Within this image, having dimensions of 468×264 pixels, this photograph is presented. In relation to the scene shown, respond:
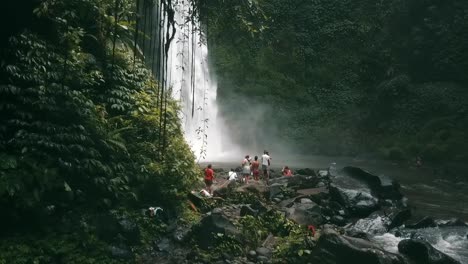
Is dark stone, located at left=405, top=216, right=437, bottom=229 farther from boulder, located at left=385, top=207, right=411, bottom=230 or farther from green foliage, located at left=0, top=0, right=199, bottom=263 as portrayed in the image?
green foliage, located at left=0, top=0, right=199, bottom=263

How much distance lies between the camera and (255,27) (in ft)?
36.9

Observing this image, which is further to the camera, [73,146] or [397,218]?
[397,218]

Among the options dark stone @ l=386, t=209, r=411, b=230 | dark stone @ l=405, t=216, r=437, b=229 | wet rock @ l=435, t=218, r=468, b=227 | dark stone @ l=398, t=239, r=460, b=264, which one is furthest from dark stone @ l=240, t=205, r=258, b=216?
wet rock @ l=435, t=218, r=468, b=227

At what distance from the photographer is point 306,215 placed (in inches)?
465

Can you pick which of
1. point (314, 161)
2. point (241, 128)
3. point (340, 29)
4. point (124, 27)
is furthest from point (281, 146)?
point (124, 27)

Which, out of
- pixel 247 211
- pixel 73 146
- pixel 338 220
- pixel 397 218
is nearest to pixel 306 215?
pixel 247 211

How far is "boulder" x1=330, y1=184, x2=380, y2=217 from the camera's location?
47.7ft

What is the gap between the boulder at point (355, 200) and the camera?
14.5 metres

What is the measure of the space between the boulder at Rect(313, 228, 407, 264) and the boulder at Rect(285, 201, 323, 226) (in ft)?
8.43

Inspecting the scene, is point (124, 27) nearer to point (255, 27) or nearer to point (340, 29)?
point (255, 27)

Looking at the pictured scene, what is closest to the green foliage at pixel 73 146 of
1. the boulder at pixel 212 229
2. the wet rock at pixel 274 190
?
the boulder at pixel 212 229

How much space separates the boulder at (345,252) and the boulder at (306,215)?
257 centimetres

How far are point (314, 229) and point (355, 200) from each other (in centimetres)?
447

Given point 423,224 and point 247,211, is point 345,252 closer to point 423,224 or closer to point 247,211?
point 247,211
